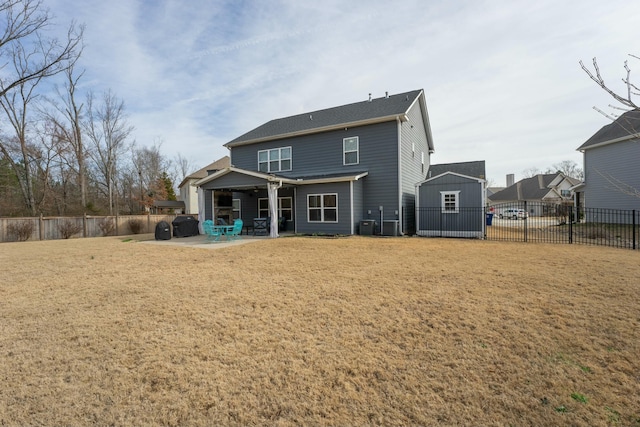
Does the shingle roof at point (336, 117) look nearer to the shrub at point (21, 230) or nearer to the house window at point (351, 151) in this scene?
the house window at point (351, 151)

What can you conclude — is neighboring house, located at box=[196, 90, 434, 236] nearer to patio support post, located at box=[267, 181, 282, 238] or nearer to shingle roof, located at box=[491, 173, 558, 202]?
patio support post, located at box=[267, 181, 282, 238]

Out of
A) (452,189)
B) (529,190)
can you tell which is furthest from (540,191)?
(452,189)

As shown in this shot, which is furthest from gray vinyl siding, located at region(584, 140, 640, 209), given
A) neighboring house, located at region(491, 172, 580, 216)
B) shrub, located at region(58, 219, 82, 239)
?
shrub, located at region(58, 219, 82, 239)

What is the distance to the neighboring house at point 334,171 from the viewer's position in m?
14.4

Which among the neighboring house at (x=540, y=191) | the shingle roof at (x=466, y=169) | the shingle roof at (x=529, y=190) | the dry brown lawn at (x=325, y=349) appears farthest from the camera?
the shingle roof at (x=529, y=190)

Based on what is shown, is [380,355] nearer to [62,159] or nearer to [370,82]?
[370,82]

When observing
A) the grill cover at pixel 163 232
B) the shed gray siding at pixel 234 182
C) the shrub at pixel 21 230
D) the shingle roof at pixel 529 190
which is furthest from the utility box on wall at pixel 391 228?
the shingle roof at pixel 529 190

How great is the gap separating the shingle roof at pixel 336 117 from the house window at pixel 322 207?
4.04 metres

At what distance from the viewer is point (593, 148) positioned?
784 inches

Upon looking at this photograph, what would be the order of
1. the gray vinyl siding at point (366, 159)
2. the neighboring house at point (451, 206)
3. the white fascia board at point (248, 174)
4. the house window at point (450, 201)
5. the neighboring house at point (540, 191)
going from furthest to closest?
the neighboring house at point (540, 191) → the gray vinyl siding at point (366, 159) → the house window at point (450, 201) → the white fascia board at point (248, 174) → the neighboring house at point (451, 206)

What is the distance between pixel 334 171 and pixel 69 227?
607 inches

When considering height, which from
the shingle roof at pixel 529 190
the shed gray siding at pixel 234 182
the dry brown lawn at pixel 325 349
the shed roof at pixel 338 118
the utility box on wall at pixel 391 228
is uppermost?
the shed roof at pixel 338 118

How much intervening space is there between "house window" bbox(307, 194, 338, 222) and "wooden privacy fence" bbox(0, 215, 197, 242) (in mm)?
12222

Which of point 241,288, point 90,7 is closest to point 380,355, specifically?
point 241,288
